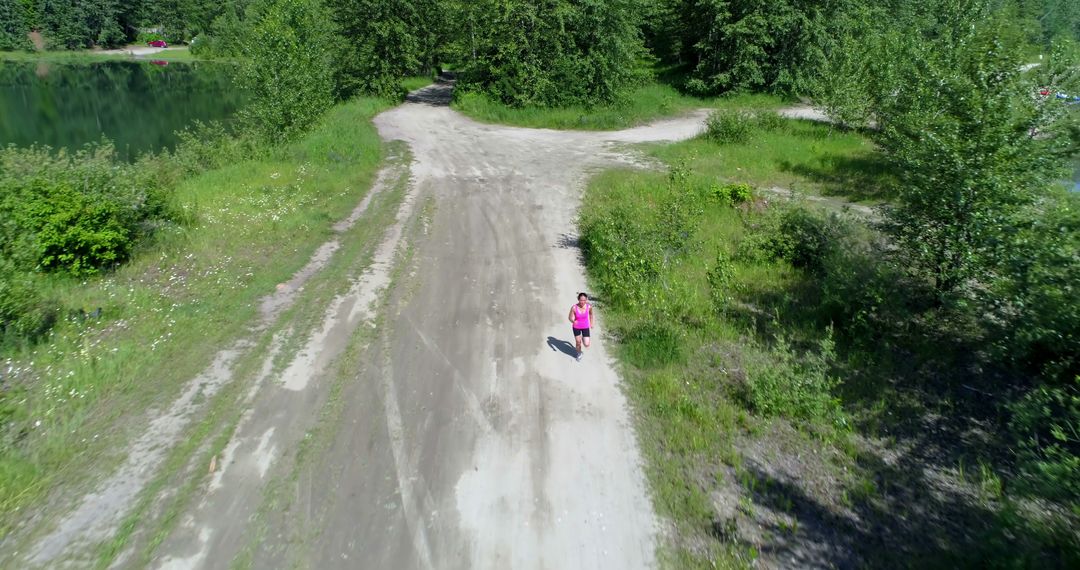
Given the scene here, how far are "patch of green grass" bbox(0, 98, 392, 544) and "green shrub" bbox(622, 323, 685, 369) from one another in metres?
6.62

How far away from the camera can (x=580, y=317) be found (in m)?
9.88

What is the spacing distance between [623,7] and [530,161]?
13969 millimetres

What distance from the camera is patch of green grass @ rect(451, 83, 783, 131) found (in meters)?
30.5

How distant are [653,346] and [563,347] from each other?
150 centimetres

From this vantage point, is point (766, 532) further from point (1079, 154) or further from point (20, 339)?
point (20, 339)

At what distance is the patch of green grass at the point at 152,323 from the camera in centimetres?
739

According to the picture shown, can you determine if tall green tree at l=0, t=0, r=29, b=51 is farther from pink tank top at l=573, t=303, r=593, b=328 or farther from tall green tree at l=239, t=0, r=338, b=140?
pink tank top at l=573, t=303, r=593, b=328

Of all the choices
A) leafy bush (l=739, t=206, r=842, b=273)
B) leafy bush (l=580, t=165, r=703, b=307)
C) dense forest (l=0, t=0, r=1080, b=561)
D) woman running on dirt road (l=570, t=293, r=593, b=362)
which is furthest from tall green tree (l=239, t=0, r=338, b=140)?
woman running on dirt road (l=570, t=293, r=593, b=362)

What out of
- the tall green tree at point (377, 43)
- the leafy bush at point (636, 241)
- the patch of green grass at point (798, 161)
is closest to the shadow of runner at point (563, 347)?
the leafy bush at point (636, 241)

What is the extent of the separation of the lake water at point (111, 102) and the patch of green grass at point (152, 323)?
12.5 meters

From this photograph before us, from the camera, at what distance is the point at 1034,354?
888 centimetres

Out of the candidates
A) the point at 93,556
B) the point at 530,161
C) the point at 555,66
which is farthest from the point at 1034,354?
the point at 555,66

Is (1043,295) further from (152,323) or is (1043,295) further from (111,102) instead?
(111,102)

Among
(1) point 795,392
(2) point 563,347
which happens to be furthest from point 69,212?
(1) point 795,392
